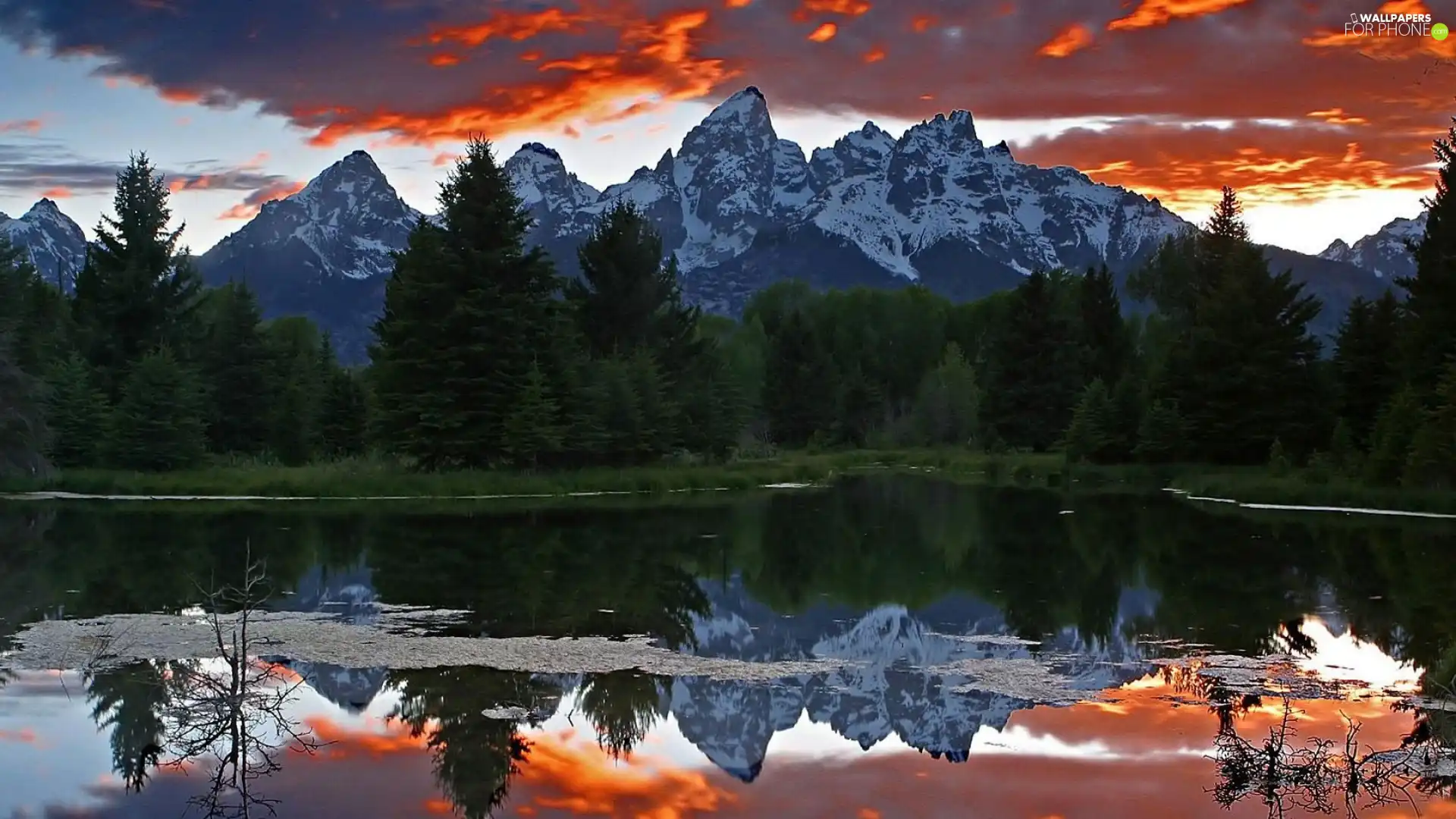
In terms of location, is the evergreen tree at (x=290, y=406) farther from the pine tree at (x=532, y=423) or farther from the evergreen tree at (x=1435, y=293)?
the evergreen tree at (x=1435, y=293)

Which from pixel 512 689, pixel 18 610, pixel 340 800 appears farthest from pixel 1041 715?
pixel 18 610

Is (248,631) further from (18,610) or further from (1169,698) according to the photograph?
(1169,698)

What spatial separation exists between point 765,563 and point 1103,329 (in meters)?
60.8

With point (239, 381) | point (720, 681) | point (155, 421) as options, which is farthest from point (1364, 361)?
point (239, 381)

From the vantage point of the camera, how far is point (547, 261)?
48.5 m

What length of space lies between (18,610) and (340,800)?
433 inches

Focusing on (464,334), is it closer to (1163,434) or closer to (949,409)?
(1163,434)

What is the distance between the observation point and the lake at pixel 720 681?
10.3m

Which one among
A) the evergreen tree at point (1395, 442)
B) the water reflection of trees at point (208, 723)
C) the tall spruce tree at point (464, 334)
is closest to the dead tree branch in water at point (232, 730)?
the water reflection of trees at point (208, 723)

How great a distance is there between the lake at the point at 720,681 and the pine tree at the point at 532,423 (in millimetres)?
16777

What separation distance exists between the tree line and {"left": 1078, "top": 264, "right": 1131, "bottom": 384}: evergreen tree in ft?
9.60

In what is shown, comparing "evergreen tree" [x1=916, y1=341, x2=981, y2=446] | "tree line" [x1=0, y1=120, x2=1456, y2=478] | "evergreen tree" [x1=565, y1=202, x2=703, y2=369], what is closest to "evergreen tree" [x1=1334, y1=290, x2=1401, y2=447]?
"tree line" [x1=0, y1=120, x2=1456, y2=478]

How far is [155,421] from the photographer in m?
46.4

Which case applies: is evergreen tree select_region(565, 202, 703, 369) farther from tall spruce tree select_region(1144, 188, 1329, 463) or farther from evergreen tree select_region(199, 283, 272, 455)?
tall spruce tree select_region(1144, 188, 1329, 463)
